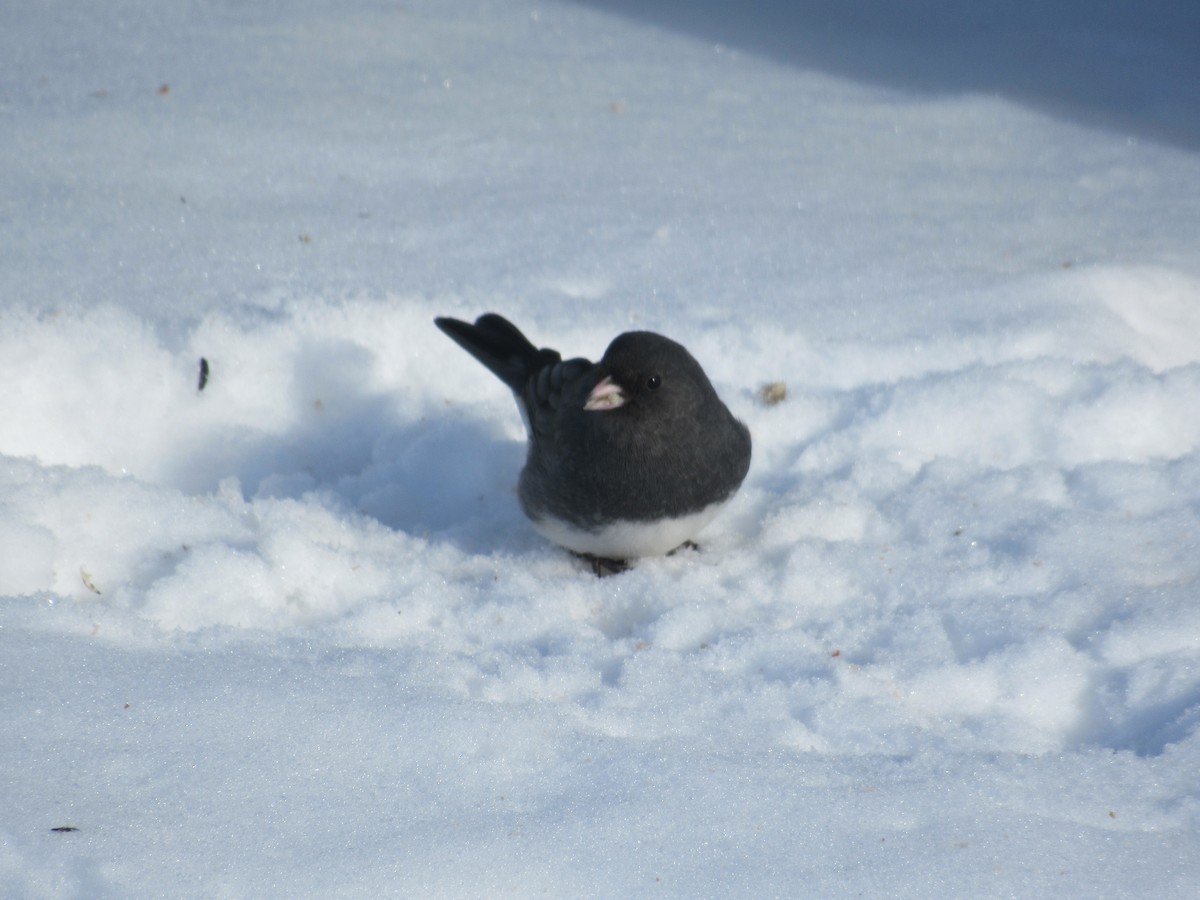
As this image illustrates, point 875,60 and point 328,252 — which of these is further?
point 875,60

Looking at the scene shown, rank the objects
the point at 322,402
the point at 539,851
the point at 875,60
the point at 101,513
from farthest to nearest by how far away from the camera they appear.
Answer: the point at 875,60 → the point at 322,402 → the point at 101,513 → the point at 539,851

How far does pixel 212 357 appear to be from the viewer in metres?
3.52

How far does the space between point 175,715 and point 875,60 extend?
5.76m

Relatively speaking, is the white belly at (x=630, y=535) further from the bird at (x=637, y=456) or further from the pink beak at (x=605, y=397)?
the pink beak at (x=605, y=397)

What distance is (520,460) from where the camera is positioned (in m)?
3.54

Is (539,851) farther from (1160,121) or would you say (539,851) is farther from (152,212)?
(1160,121)

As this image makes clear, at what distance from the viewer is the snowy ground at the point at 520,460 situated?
1.90 meters

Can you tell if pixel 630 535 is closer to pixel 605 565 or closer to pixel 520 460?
pixel 605 565

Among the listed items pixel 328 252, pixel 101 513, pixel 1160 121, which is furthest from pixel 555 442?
pixel 1160 121

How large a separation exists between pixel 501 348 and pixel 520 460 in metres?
0.43

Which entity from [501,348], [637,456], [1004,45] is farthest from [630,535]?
[1004,45]

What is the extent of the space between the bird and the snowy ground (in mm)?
163

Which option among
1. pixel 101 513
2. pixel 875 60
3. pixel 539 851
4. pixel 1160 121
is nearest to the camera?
pixel 539 851

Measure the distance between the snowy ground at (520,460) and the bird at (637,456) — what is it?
163 millimetres
